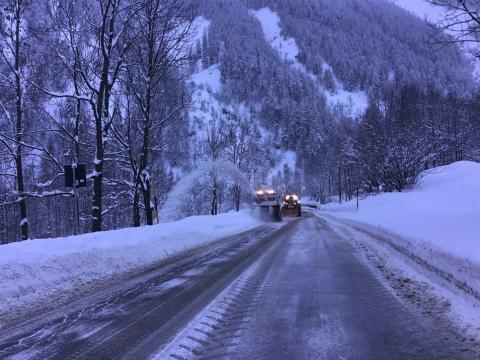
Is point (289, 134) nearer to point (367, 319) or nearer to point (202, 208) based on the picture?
point (202, 208)

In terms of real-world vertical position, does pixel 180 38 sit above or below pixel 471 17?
above

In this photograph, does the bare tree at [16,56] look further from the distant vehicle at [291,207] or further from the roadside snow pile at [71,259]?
the distant vehicle at [291,207]

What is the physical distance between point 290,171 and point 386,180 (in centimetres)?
13179

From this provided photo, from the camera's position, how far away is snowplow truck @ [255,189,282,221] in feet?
133

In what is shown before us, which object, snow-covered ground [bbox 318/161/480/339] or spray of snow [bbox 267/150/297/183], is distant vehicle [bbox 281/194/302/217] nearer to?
snow-covered ground [bbox 318/161/480/339]

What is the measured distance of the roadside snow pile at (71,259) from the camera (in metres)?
8.51

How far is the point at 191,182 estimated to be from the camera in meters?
36.3

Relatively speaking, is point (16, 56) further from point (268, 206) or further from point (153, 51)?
point (268, 206)

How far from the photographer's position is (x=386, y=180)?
44.8 meters

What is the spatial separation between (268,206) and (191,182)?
806 centimetres

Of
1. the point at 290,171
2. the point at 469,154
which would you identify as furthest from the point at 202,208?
the point at 290,171

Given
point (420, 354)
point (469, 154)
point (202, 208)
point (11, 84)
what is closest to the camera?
point (420, 354)

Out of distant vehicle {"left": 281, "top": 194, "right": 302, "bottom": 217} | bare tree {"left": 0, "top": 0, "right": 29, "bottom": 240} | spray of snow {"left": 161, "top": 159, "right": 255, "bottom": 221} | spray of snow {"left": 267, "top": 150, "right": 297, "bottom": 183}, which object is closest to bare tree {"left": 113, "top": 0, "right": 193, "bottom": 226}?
bare tree {"left": 0, "top": 0, "right": 29, "bottom": 240}

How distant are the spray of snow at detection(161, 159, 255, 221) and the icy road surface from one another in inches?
1011
